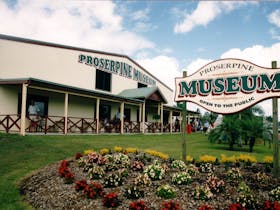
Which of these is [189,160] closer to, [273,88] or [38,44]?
[273,88]

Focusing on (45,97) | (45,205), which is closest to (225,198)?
(45,205)

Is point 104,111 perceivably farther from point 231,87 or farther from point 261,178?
point 261,178

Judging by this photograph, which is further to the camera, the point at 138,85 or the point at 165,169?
the point at 138,85

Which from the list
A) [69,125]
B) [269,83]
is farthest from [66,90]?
[269,83]

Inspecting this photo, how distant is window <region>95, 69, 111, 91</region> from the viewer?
79.3ft

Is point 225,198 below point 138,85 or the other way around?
below

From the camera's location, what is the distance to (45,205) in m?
5.71

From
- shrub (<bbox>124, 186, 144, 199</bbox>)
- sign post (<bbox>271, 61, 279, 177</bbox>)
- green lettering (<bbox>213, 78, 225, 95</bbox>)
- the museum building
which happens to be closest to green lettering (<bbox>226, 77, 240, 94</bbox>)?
green lettering (<bbox>213, 78, 225, 95</bbox>)

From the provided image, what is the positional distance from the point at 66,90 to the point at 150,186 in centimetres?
1240

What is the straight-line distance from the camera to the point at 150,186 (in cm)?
590

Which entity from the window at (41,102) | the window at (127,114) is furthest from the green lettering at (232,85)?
the window at (127,114)

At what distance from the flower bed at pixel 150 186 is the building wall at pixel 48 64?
1207cm

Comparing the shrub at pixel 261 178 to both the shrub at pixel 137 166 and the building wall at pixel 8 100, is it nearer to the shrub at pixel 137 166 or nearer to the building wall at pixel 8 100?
the shrub at pixel 137 166

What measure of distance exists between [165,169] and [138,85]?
78.5 ft
